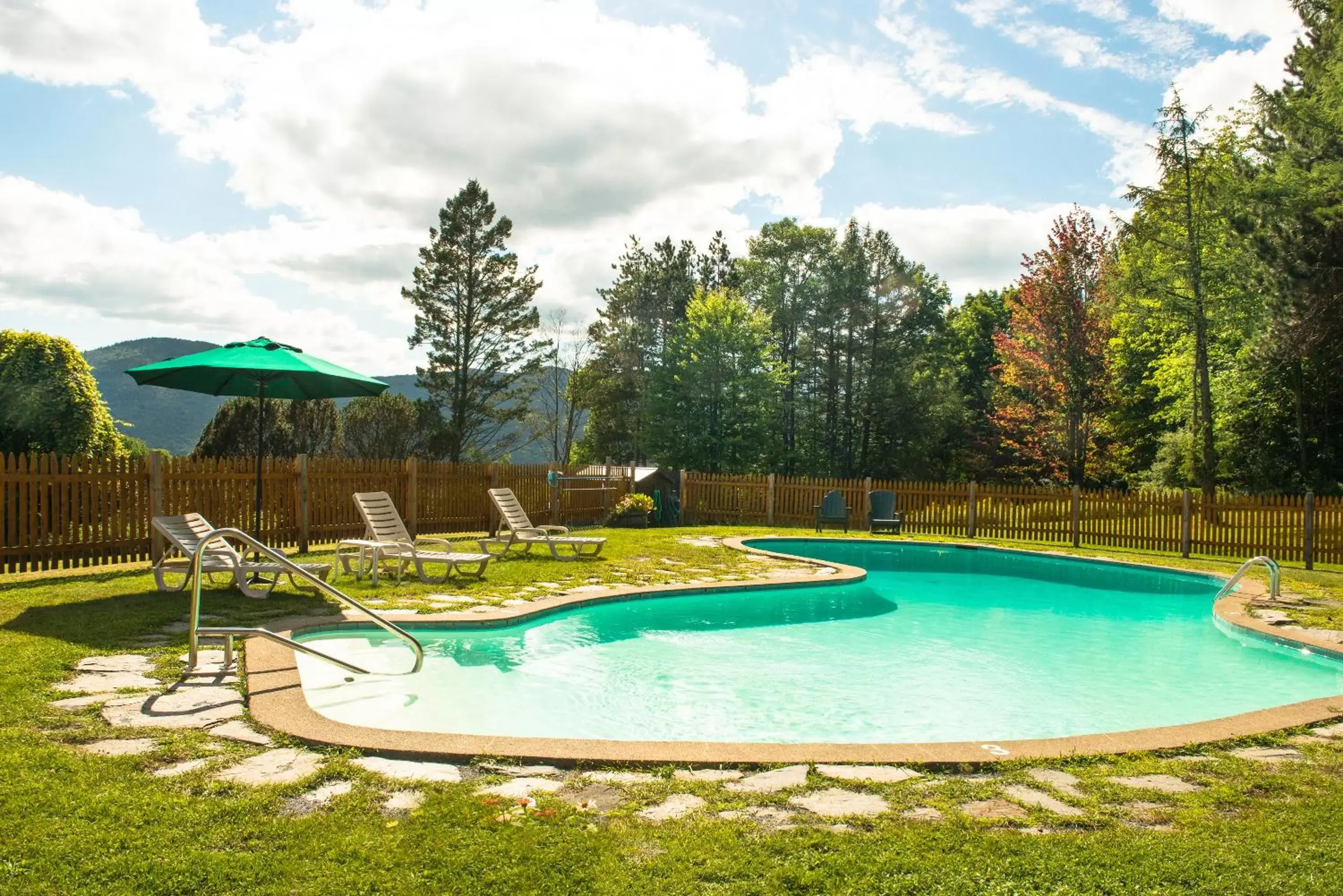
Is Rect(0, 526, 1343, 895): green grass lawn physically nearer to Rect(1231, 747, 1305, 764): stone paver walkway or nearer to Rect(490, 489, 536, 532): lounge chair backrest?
Rect(1231, 747, 1305, 764): stone paver walkway

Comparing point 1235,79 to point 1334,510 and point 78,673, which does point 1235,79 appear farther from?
point 78,673

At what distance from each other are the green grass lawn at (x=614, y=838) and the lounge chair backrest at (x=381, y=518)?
233 inches

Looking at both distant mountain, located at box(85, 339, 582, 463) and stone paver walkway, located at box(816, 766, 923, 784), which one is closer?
stone paver walkway, located at box(816, 766, 923, 784)

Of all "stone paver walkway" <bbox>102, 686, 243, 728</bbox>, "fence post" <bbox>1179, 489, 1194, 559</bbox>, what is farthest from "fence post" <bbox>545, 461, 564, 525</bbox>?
"stone paver walkway" <bbox>102, 686, 243, 728</bbox>

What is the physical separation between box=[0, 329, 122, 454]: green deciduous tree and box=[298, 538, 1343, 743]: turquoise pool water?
1168cm

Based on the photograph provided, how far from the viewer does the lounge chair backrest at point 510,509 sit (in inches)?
462

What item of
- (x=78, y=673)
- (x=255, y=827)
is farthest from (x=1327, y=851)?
(x=78, y=673)

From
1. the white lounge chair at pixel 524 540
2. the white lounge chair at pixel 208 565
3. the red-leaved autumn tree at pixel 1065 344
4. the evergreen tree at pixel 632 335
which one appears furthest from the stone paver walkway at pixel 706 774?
the evergreen tree at pixel 632 335

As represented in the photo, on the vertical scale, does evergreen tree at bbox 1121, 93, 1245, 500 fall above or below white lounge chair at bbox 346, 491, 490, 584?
above

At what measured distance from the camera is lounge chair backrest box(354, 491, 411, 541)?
9.77 meters

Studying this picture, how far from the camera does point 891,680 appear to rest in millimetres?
6586

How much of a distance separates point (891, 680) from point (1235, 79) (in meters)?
20.1

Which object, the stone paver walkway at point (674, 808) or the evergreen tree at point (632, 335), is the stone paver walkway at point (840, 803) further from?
the evergreen tree at point (632, 335)

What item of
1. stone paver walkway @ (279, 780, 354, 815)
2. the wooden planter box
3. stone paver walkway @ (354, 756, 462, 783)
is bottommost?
stone paver walkway @ (354, 756, 462, 783)
